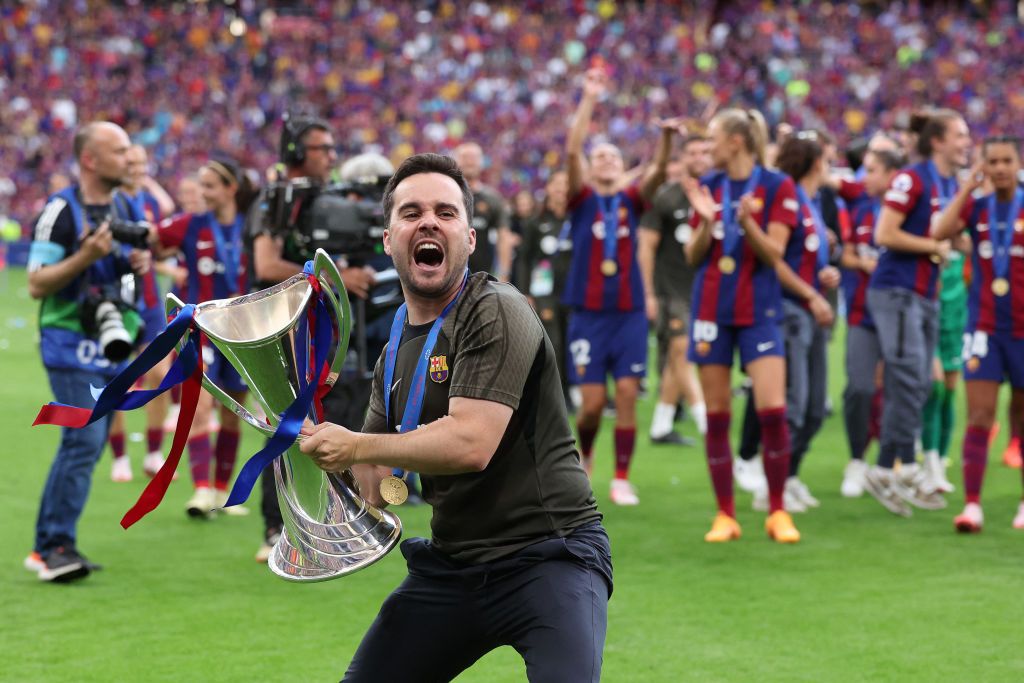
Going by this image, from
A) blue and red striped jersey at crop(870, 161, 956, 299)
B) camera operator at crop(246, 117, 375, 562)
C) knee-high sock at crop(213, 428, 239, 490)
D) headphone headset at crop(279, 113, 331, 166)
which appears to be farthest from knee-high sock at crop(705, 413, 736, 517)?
knee-high sock at crop(213, 428, 239, 490)

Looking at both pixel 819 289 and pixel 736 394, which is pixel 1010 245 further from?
pixel 736 394

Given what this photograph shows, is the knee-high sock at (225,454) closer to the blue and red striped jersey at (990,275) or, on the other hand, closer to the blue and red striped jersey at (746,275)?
the blue and red striped jersey at (746,275)

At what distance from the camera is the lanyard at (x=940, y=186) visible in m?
8.16

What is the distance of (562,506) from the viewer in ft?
11.3

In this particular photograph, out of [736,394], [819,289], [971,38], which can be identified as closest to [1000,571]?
[819,289]

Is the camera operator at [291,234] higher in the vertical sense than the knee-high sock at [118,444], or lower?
higher

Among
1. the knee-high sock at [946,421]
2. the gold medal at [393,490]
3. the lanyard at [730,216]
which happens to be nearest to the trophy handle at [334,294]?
the gold medal at [393,490]

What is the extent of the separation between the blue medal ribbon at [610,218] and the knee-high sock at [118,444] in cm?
358

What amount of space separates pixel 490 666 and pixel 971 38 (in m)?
36.7

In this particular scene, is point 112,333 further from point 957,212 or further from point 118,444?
point 957,212

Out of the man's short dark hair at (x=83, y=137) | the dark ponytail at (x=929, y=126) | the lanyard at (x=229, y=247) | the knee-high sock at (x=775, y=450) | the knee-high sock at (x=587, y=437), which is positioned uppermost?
the dark ponytail at (x=929, y=126)

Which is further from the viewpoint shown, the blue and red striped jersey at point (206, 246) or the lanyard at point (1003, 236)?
the blue and red striped jersey at point (206, 246)

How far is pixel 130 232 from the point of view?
6.54m

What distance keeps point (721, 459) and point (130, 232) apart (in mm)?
3416
